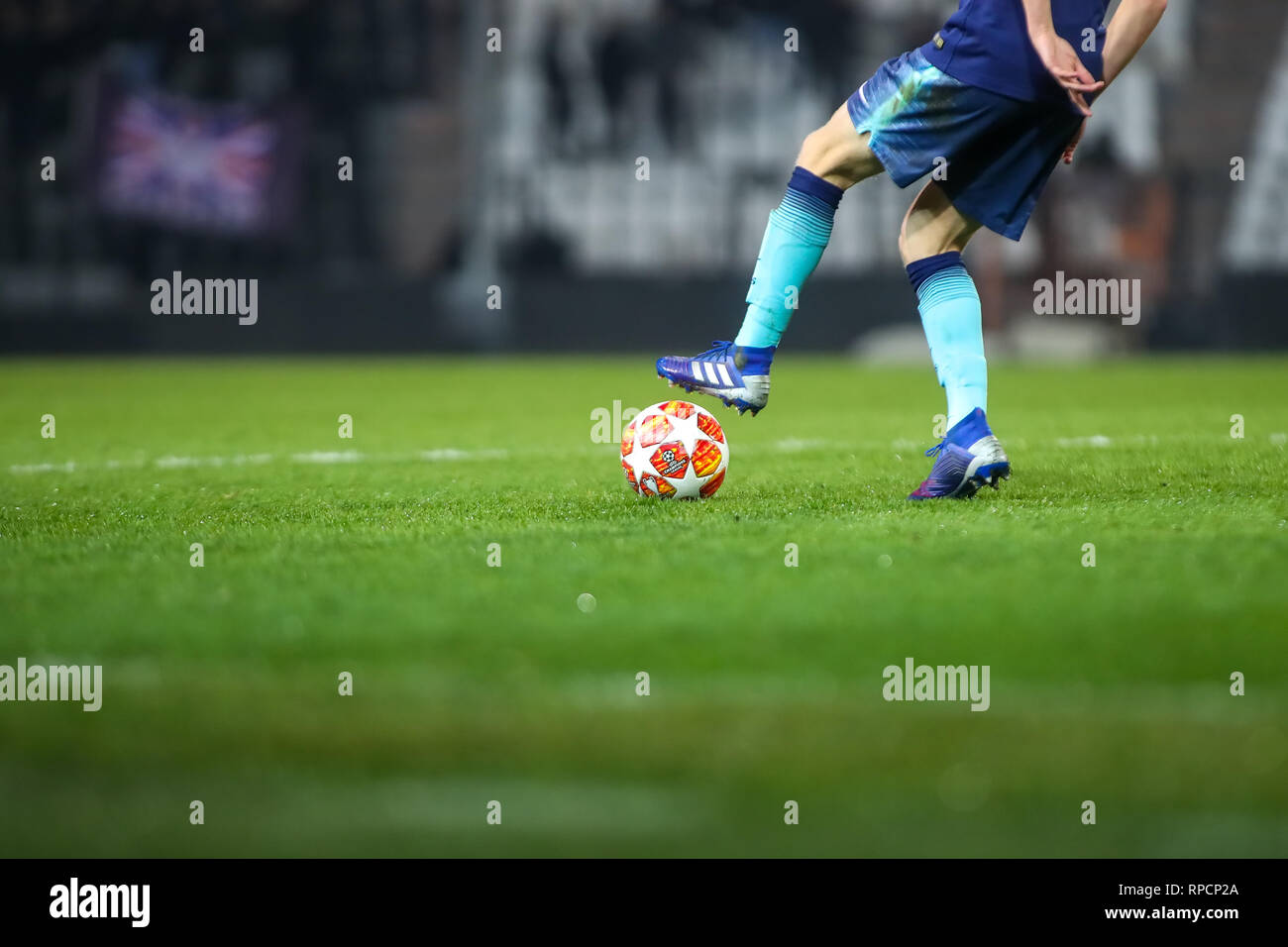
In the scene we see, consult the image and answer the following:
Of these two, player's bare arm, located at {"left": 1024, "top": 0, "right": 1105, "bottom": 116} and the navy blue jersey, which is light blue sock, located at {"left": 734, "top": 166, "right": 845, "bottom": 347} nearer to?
the navy blue jersey

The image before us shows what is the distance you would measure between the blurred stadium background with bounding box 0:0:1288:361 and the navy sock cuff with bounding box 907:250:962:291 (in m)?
13.9

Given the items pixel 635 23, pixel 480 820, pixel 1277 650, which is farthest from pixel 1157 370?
pixel 480 820

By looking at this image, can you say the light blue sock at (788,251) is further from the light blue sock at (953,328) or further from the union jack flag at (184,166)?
the union jack flag at (184,166)

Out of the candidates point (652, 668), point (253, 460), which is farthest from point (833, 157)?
point (253, 460)

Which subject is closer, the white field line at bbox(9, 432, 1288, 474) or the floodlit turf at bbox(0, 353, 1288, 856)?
the floodlit turf at bbox(0, 353, 1288, 856)

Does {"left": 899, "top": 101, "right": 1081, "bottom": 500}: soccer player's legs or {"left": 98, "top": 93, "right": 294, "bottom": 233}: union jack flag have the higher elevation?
{"left": 98, "top": 93, "right": 294, "bottom": 233}: union jack flag

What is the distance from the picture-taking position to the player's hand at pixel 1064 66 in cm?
359

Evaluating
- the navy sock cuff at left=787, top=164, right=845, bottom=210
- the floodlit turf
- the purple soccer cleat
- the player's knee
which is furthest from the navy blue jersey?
the floodlit turf

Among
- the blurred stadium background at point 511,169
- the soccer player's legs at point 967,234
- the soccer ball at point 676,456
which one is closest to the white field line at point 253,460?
the soccer ball at point 676,456

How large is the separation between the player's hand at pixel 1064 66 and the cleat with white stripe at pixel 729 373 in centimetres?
98

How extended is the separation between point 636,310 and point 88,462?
1319 cm

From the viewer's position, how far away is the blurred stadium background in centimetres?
1798

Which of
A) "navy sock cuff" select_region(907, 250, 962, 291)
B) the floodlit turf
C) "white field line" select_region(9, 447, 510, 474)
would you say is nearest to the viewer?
the floodlit turf

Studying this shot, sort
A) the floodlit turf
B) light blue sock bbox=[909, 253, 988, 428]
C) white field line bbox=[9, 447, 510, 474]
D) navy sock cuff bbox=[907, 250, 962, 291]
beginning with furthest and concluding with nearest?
white field line bbox=[9, 447, 510, 474] → navy sock cuff bbox=[907, 250, 962, 291] → light blue sock bbox=[909, 253, 988, 428] → the floodlit turf
